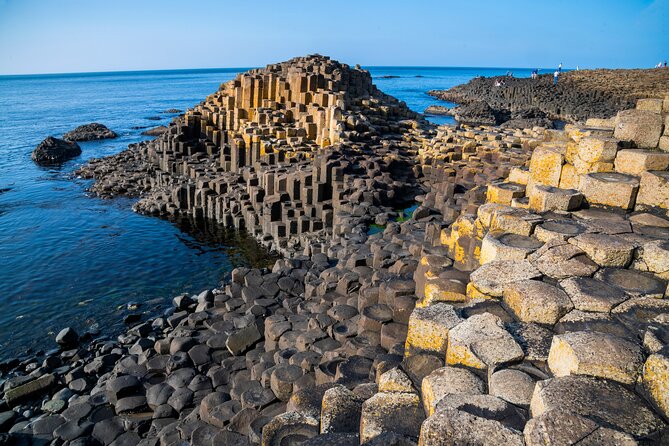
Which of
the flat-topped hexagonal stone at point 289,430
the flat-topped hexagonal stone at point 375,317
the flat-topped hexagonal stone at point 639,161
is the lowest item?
the flat-topped hexagonal stone at point 375,317

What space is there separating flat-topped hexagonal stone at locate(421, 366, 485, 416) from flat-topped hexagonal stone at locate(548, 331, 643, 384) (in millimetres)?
645

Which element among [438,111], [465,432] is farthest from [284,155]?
[438,111]

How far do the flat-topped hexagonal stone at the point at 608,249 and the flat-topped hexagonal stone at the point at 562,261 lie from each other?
0.22 ft

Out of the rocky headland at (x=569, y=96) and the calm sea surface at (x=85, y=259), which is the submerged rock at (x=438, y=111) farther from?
the calm sea surface at (x=85, y=259)

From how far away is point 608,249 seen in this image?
481 cm

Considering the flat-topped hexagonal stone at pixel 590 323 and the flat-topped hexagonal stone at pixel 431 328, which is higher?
the flat-topped hexagonal stone at pixel 590 323

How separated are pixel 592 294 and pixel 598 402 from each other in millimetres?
1528

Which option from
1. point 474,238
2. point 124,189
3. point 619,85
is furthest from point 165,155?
point 619,85

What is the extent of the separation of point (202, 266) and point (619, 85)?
60165mm

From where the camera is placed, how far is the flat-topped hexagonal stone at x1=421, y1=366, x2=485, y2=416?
12.0 ft

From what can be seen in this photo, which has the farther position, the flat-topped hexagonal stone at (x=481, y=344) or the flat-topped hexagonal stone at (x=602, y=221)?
the flat-topped hexagonal stone at (x=602, y=221)

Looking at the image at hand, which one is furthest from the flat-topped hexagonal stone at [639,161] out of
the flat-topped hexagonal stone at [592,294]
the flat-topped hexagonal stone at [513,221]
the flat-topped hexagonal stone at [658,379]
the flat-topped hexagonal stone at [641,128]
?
the flat-topped hexagonal stone at [658,379]

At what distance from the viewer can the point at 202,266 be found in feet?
49.1

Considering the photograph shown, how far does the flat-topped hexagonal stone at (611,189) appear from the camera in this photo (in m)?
5.93
